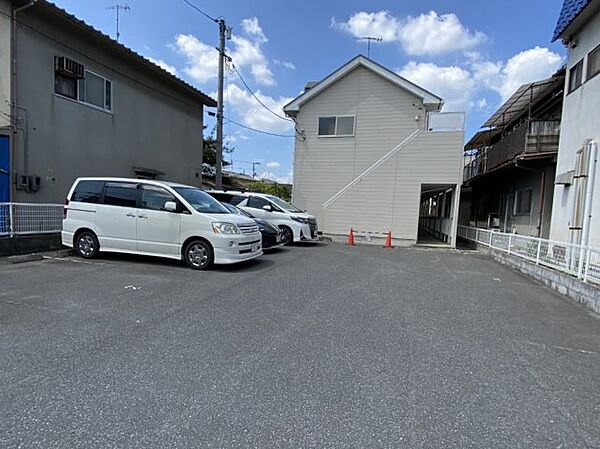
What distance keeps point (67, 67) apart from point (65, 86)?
2.11 feet

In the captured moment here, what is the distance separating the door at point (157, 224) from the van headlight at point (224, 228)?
0.78 m

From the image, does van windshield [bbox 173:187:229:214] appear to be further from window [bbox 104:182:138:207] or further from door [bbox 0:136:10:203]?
door [bbox 0:136:10:203]

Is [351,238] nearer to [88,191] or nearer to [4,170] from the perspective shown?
[88,191]

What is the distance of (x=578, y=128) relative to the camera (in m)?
8.27

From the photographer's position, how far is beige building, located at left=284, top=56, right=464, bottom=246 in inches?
492

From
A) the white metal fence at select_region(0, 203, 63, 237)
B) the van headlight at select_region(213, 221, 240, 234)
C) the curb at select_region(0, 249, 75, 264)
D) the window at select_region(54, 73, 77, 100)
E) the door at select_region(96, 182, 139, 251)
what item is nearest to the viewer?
the van headlight at select_region(213, 221, 240, 234)

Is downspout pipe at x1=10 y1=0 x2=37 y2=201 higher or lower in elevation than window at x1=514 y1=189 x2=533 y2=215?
higher

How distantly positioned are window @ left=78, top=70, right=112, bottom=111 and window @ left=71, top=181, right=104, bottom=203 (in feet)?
13.7

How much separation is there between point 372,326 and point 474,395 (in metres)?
1.48

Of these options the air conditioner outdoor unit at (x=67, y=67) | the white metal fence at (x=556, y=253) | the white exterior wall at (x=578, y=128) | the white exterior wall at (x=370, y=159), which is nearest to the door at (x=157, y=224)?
the air conditioner outdoor unit at (x=67, y=67)

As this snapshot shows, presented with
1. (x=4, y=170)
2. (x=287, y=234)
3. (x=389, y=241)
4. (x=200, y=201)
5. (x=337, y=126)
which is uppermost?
(x=337, y=126)

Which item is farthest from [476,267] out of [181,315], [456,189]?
[181,315]

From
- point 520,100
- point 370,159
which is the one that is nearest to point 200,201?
point 370,159

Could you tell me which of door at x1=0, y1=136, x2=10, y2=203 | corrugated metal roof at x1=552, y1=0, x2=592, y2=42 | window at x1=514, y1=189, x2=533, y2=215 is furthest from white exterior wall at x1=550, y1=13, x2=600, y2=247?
door at x1=0, y1=136, x2=10, y2=203
